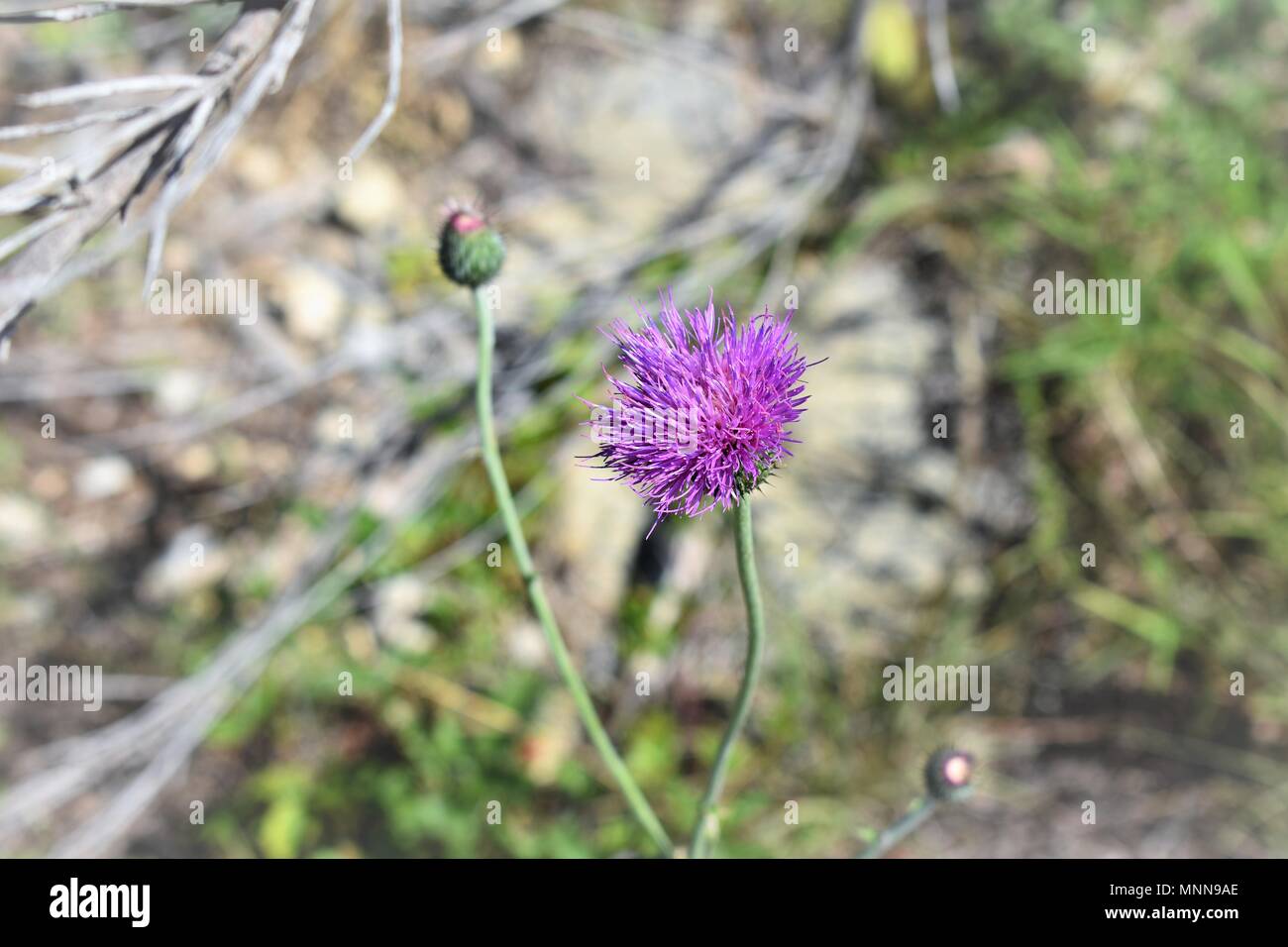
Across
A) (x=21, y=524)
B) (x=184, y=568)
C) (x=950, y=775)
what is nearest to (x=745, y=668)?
(x=950, y=775)

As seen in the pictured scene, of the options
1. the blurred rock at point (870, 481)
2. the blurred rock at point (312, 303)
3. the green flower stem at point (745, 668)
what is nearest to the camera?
the green flower stem at point (745, 668)

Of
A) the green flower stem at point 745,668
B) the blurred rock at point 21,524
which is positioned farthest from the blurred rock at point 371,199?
the green flower stem at point 745,668

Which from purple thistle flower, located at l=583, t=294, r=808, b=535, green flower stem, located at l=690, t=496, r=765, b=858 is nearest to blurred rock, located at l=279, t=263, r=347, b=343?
purple thistle flower, located at l=583, t=294, r=808, b=535

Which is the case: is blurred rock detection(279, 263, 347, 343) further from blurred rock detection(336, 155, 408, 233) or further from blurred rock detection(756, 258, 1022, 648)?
blurred rock detection(756, 258, 1022, 648)

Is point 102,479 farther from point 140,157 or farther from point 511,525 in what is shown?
point 511,525

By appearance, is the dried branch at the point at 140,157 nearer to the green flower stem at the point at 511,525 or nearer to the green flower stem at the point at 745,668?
the green flower stem at the point at 511,525

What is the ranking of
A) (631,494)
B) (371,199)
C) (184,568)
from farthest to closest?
(371,199)
(184,568)
(631,494)
